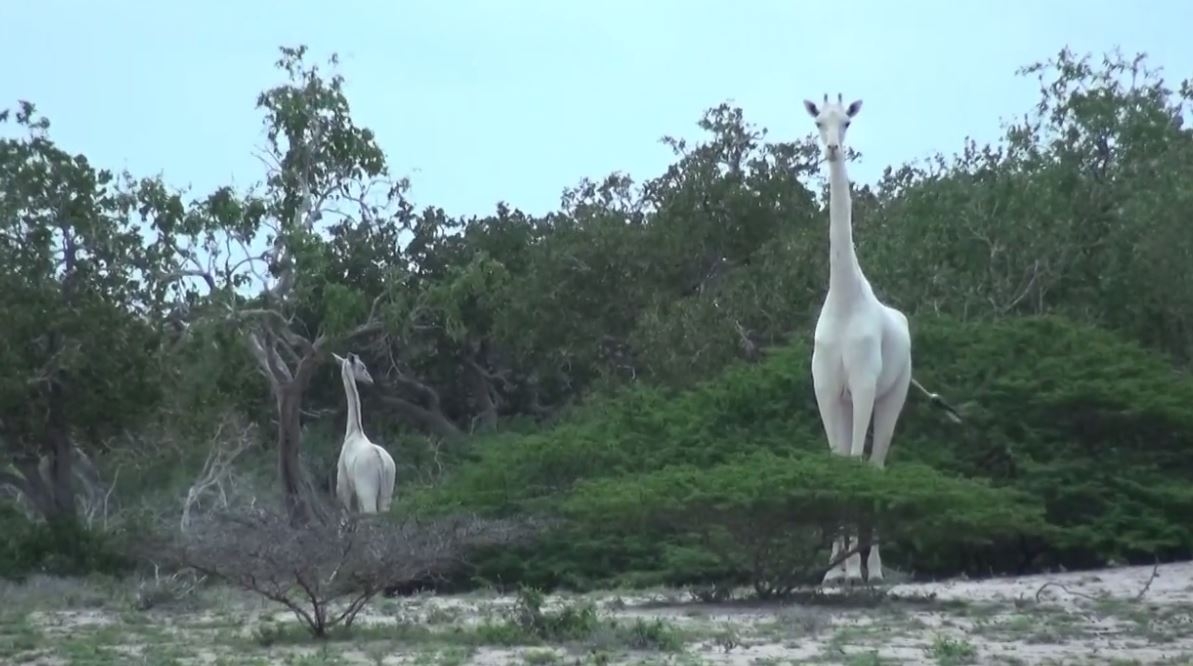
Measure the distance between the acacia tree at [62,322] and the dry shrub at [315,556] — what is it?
27.6ft

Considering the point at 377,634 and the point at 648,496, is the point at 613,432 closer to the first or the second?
the point at 648,496

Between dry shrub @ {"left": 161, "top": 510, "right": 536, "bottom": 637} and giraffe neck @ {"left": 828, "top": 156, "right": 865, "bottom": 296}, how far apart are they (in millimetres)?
4172

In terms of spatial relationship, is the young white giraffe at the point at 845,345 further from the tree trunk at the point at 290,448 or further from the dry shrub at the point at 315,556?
the tree trunk at the point at 290,448

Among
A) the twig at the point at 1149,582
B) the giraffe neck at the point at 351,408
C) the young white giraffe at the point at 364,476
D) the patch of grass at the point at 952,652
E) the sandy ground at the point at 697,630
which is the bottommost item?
the patch of grass at the point at 952,652

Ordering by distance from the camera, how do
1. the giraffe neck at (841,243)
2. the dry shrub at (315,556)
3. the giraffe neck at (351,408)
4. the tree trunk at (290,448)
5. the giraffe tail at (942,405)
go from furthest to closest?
the tree trunk at (290,448)
the giraffe neck at (351,408)
the giraffe tail at (942,405)
the giraffe neck at (841,243)
the dry shrub at (315,556)

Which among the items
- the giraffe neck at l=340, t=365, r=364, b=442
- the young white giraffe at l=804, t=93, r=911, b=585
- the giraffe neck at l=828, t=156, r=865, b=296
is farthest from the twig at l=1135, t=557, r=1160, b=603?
the giraffe neck at l=340, t=365, r=364, b=442

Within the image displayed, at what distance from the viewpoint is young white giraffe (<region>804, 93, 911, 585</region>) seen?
57.0 ft

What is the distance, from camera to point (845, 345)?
17.4 m

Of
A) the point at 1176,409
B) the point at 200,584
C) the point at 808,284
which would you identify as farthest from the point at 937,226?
the point at 200,584

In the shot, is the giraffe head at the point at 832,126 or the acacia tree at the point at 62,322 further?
the acacia tree at the point at 62,322

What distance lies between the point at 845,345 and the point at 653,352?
1614 centimetres

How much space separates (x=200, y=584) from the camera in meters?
20.0

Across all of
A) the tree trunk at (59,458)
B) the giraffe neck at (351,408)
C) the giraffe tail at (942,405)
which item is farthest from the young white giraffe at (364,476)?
the giraffe tail at (942,405)

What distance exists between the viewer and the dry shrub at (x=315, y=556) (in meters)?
14.2
